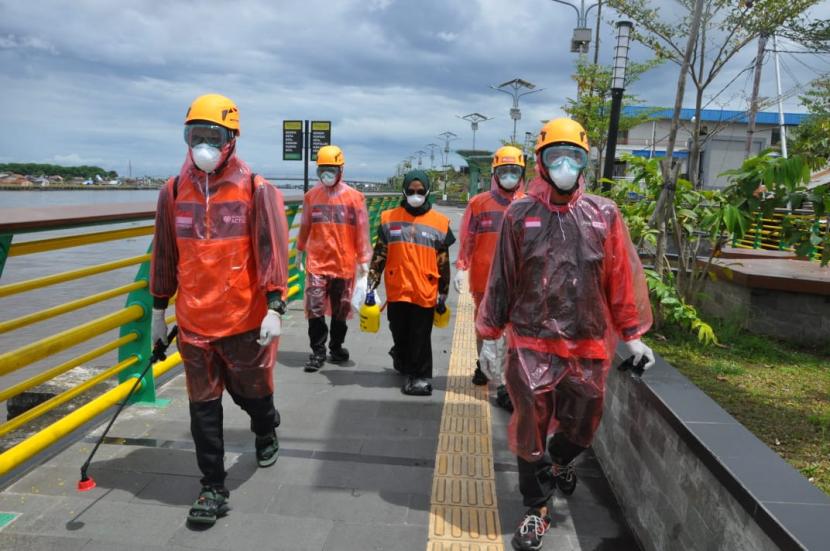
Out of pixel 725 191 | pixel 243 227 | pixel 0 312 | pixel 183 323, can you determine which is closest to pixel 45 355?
pixel 183 323

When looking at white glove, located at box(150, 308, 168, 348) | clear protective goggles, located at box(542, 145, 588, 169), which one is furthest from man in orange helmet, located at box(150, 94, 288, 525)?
clear protective goggles, located at box(542, 145, 588, 169)

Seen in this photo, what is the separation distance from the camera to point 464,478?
320cm

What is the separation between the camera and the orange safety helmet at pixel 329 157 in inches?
200

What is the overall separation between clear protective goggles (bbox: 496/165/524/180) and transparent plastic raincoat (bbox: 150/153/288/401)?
210 centimetres

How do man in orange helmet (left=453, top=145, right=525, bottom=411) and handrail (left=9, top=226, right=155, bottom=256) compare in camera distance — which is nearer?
handrail (left=9, top=226, right=155, bottom=256)

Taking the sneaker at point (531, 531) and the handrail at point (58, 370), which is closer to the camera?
the sneaker at point (531, 531)

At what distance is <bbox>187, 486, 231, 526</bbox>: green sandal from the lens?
264cm

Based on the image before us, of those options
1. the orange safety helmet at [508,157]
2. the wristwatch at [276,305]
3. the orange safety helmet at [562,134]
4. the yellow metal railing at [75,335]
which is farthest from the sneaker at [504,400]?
the yellow metal railing at [75,335]

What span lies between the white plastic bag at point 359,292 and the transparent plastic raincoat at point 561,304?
2.28m

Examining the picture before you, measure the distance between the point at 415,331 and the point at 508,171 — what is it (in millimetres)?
1387

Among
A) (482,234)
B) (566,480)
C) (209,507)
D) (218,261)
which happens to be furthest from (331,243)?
(566,480)

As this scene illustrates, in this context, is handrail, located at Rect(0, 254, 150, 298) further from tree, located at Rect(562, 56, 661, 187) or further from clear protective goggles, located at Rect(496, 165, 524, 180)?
tree, located at Rect(562, 56, 661, 187)

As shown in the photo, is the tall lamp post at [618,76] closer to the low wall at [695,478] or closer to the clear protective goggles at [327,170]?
the clear protective goggles at [327,170]

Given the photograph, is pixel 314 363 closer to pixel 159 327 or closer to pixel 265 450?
pixel 265 450
